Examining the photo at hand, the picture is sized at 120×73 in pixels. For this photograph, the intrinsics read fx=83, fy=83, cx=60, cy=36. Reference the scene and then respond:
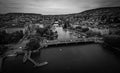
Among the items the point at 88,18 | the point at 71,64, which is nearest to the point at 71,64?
the point at 71,64

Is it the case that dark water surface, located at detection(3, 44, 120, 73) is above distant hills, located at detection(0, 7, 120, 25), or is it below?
below

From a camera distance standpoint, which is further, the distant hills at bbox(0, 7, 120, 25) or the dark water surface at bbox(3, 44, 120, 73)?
the distant hills at bbox(0, 7, 120, 25)

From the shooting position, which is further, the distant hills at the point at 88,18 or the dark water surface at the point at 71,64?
the distant hills at the point at 88,18

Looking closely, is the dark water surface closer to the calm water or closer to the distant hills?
the calm water

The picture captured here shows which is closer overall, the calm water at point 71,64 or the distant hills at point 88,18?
the calm water at point 71,64

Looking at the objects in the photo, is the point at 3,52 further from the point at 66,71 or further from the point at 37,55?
the point at 66,71

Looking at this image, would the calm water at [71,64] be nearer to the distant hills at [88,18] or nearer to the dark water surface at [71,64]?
the dark water surface at [71,64]

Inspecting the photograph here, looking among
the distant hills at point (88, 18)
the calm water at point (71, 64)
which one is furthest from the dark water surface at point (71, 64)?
the distant hills at point (88, 18)

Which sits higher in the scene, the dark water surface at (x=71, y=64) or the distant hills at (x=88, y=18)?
the distant hills at (x=88, y=18)

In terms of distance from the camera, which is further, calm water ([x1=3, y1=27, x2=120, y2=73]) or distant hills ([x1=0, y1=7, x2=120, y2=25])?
distant hills ([x1=0, y1=7, x2=120, y2=25])

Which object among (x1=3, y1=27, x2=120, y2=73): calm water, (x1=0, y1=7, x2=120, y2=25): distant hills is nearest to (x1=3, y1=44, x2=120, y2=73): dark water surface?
(x1=3, y1=27, x2=120, y2=73): calm water

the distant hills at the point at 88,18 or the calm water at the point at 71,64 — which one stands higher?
the distant hills at the point at 88,18
